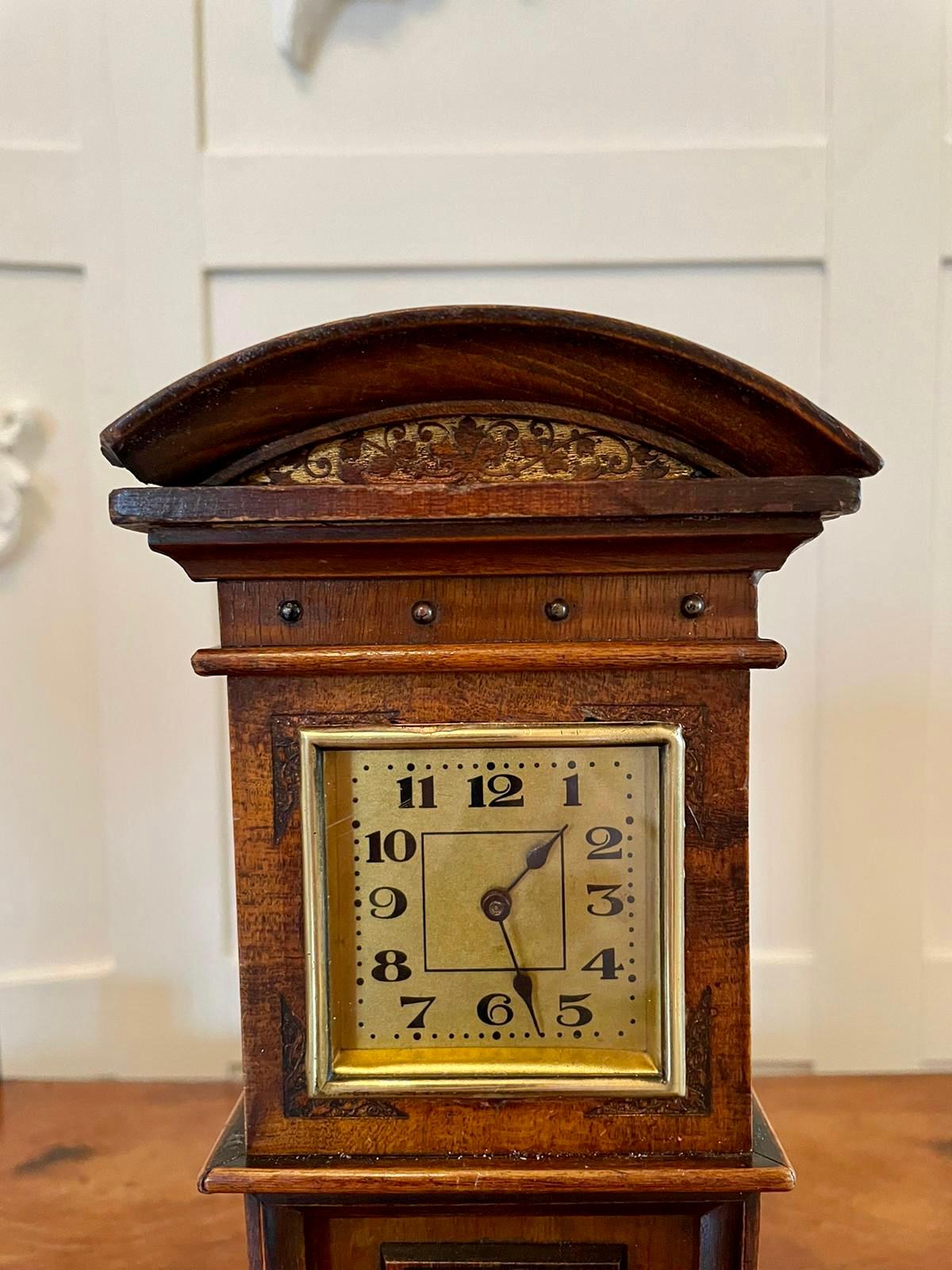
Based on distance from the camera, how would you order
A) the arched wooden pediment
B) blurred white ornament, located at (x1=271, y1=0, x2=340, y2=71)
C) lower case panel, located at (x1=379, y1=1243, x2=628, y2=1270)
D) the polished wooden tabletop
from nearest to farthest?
the arched wooden pediment → lower case panel, located at (x1=379, y1=1243, x2=628, y2=1270) → the polished wooden tabletop → blurred white ornament, located at (x1=271, y1=0, x2=340, y2=71)

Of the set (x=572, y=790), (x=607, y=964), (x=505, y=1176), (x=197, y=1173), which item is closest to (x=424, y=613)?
(x=572, y=790)

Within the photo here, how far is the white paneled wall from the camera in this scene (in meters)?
1.27

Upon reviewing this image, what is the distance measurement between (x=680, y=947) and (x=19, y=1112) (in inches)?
39.3

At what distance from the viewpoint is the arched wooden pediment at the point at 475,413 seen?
0.70m

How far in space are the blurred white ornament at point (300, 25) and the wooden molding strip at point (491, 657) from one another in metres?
0.91

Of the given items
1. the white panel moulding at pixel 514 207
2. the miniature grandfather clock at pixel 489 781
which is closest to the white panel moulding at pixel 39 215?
the white panel moulding at pixel 514 207

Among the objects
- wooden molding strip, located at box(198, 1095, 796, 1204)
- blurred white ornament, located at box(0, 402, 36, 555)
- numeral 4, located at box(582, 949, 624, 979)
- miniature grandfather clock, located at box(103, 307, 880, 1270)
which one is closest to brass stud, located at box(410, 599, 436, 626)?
miniature grandfather clock, located at box(103, 307, 880, 1270)

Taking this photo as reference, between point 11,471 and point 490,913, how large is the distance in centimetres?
93

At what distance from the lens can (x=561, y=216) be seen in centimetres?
128

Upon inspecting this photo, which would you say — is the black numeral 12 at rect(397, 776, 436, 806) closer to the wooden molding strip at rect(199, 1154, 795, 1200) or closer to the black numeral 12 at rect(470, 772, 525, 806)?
the black numeral 12 at rect(470, 772, 525, 806)

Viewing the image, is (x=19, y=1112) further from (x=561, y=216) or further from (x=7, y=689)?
(x=561, y=216)

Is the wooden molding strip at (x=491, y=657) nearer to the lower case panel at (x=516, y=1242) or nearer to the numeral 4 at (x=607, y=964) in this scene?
the numeral 4 at (x=607, y=964)

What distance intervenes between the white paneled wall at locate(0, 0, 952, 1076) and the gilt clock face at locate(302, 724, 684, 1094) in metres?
0.61

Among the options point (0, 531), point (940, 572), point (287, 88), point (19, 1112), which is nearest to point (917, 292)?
point (940, 572)
